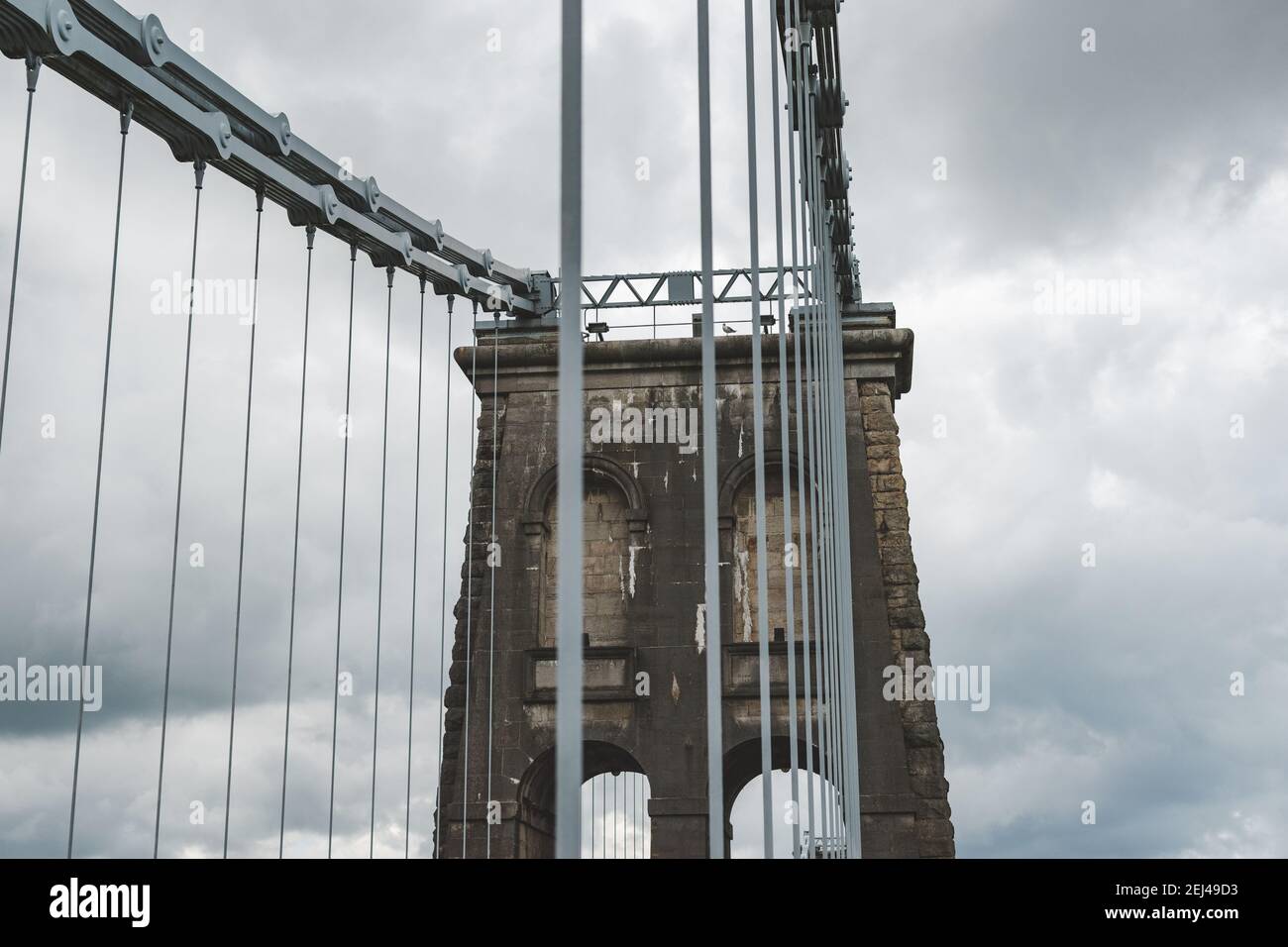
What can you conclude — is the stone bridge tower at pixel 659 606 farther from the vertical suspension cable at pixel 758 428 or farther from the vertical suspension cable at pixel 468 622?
the vertical suspension cable at pixel 758 428

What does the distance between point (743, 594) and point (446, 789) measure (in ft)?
14.4

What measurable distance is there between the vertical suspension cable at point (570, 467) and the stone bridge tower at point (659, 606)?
Answer: 560 inches

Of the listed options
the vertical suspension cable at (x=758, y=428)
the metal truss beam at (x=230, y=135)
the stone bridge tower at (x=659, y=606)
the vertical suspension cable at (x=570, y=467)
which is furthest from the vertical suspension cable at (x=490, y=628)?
the vertical suspension cable at (x=570, y=467)

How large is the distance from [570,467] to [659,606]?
15274 mm

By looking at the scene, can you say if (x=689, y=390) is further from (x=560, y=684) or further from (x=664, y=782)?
(x=560, y=684)

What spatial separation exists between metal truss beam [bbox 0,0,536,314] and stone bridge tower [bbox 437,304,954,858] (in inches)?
57.5

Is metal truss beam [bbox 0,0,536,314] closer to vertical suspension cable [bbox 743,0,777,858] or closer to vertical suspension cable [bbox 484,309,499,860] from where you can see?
vertical suspension cable [bbox 484,309,499,860]

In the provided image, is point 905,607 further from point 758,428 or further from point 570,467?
point 570,467

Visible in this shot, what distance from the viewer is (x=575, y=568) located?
314 centimetres

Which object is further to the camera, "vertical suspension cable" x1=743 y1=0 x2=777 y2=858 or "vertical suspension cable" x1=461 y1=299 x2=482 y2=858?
"vertical suspension cable" x1=461 y1=299 x2=482 y2=858

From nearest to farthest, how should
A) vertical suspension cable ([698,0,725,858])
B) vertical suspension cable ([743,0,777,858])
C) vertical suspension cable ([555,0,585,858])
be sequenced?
vertical suspension cable ([555,0,585,858]) < vertical suspension cable ([698,0,725,858]) < vertical suspension cable ([743,0,777,858])

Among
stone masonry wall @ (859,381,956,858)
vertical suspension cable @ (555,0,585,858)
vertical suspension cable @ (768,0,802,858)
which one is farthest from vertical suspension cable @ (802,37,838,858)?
vertical suspension cable @ (555,0,585,858)

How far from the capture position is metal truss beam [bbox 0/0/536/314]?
11211mm

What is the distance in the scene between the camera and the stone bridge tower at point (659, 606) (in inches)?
687
